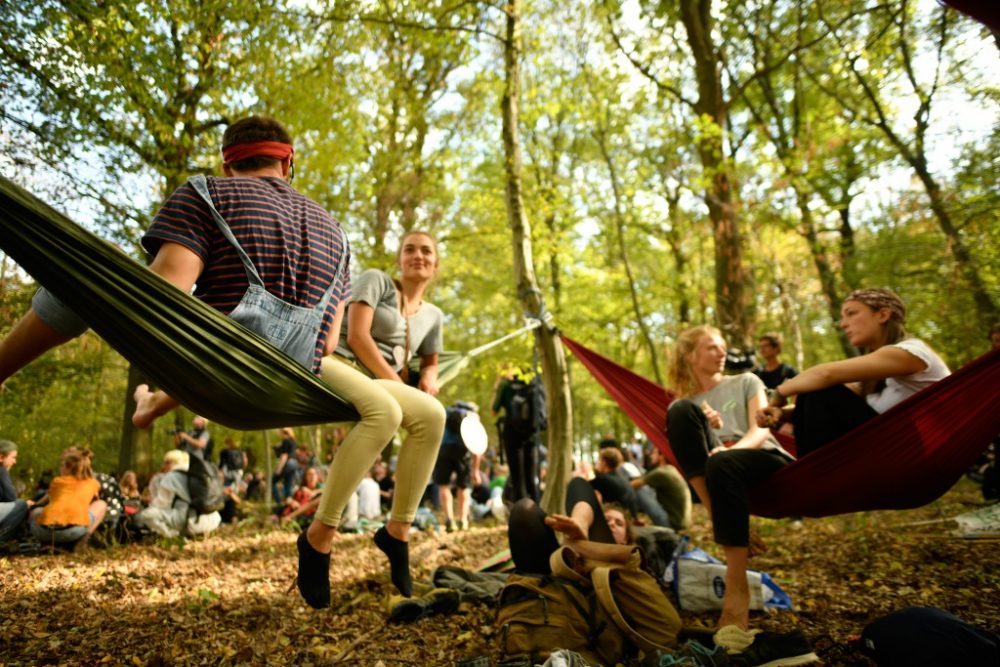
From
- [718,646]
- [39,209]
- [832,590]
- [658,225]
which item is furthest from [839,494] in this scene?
[658,225]

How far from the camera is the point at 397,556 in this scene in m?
1.87

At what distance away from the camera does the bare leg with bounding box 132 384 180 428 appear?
5.48 feet

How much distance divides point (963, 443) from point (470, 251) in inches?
346

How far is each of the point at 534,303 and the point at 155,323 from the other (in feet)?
9.83

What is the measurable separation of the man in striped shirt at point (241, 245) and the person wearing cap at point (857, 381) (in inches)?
57.6

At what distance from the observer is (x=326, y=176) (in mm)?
5539

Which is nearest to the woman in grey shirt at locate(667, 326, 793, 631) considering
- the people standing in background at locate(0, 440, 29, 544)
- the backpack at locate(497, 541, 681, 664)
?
the backpack at locate(497, 541, 681, 664)

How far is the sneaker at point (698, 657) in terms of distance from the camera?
1.72 m

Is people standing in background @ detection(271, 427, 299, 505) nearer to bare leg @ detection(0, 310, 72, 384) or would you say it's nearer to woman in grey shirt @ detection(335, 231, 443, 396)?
woman in grey shirt @ detection(335, 231, 443, 396)

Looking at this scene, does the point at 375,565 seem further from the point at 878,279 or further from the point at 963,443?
the point at 878,279

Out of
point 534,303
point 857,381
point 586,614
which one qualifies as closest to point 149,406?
point 586,614

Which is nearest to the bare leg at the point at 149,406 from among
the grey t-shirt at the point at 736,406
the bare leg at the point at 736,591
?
the bare leg at the point at 736,591

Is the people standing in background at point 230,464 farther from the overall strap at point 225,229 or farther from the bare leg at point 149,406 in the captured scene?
the overall strap at point 225,229

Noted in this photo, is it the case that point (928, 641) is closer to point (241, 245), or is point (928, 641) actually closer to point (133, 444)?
point (241, 245)
